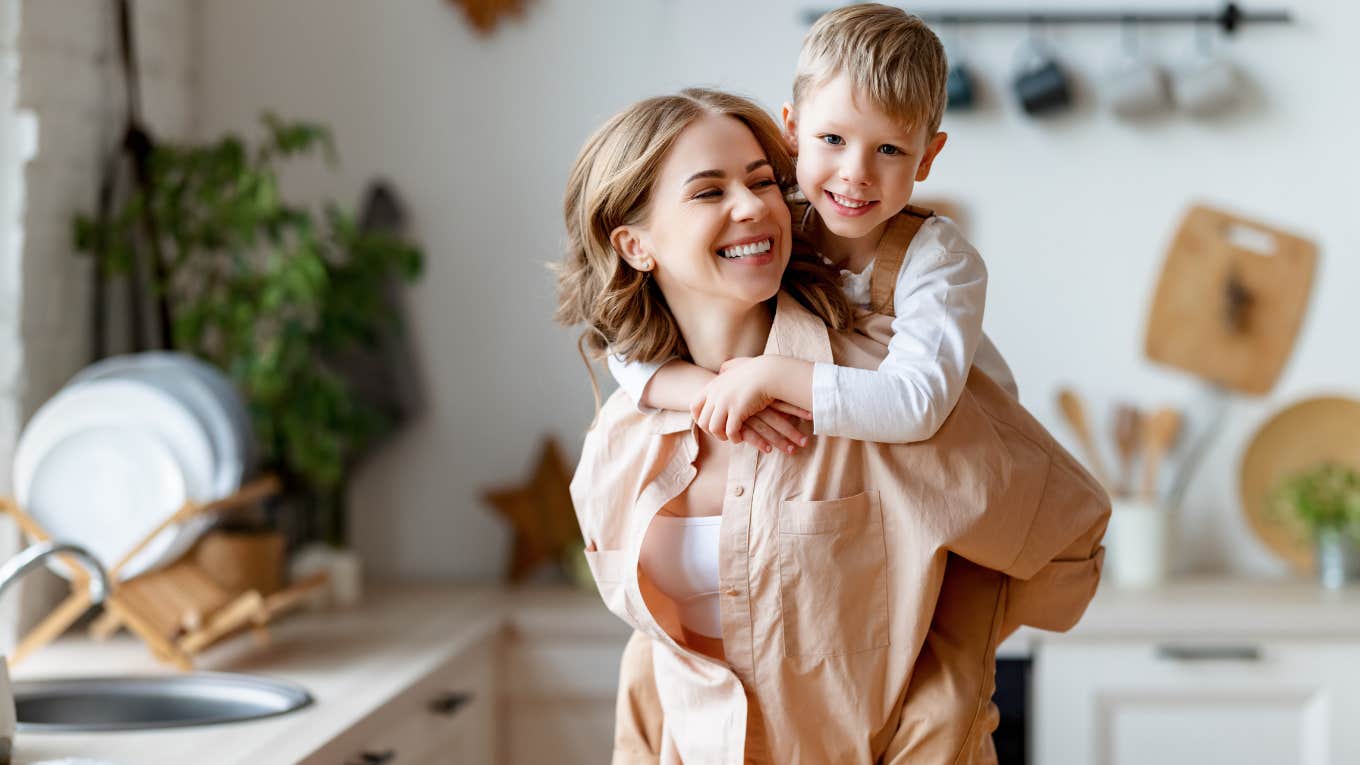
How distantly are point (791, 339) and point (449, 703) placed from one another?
1197mm

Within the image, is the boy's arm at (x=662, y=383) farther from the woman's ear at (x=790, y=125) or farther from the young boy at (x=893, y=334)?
the woman's ear at (x=790, y=125)

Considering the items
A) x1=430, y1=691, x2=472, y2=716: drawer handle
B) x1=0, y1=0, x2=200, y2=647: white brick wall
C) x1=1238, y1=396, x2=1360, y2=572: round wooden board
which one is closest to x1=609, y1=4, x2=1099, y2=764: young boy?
x1=430, y1=691, x2=472, y2=716: drawer handle

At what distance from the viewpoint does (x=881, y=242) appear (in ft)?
4.45

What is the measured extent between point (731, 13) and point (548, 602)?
129cm

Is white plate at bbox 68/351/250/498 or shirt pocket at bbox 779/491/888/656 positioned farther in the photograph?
white plate at bbox 68/351/250/498

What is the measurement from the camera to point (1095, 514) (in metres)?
1.37

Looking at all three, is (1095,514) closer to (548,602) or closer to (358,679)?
(358,679)

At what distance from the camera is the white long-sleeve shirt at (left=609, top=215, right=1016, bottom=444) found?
123 cm

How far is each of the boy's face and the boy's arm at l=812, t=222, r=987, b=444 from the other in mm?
A: 80

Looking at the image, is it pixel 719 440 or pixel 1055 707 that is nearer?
pixel 719 440

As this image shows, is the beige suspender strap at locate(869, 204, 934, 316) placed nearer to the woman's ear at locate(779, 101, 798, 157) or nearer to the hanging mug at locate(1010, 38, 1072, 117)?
the woman's ear at locate(779, 101, 798, 157)

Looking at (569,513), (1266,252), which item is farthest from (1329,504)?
(569,513)

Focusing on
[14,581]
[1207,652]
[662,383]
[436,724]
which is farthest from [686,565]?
[1207,652]

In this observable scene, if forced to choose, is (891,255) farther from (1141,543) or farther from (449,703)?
(1141,543)
